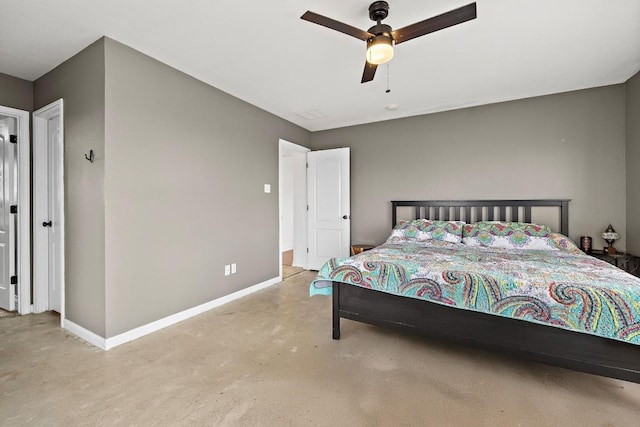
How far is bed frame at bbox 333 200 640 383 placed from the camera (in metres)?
1.71

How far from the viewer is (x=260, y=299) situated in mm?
3596

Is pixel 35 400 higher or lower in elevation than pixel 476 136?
lower

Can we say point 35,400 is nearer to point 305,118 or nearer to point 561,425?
point 561,425

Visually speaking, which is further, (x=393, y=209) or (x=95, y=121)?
(x=393, y=209)

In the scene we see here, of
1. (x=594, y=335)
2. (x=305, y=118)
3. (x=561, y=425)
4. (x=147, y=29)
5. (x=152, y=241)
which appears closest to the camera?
(x=561, y=425)

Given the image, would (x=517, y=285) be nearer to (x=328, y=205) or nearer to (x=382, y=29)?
(x=382, y=29)

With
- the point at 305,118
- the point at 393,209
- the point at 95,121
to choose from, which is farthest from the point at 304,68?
the point at 393,209

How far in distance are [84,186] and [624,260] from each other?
538 centimetres

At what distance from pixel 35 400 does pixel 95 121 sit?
2.03 metres

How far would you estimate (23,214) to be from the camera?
9.85ft

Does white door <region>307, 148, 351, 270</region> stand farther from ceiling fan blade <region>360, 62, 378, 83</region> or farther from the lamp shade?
the lamp shade

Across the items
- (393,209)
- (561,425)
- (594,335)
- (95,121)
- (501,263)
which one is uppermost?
(95,121)

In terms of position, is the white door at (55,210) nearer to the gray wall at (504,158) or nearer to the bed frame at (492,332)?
the bed frame at (492,332)

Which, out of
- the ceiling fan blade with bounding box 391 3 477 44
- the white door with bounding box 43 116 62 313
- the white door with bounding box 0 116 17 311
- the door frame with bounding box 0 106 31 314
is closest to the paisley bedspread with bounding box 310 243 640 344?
the ceiling fan blade with bounding box 391 3 477 44
